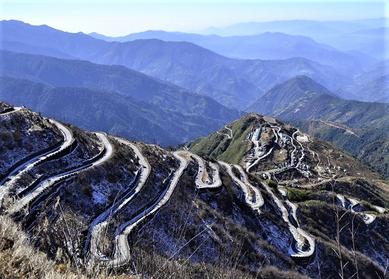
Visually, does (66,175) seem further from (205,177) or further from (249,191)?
(249,191)

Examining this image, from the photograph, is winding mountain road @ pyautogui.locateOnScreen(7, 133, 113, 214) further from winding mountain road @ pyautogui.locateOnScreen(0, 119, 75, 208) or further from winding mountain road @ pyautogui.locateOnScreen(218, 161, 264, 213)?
winding mountain road @ pyautogui.locateOnScreen(218, 161, 264, 213)

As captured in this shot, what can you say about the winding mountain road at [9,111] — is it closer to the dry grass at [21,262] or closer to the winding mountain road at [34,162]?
the winding mountain road at [34,162]

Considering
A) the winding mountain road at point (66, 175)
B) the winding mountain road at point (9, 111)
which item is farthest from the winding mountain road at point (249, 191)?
the winding mountain road at point (9, 111)

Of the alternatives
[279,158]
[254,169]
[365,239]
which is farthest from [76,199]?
[279,158]

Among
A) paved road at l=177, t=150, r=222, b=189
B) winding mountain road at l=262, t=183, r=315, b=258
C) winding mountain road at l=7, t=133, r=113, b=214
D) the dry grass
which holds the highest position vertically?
the dry grass

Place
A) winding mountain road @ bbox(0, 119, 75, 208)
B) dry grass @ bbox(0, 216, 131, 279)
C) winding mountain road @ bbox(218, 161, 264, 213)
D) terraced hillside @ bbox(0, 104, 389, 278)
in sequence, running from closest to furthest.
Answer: dry grass @ bbox(0, 216, 131, 279)
winding mountain road @ bbox(0, 119, 75, 208)
terraced hillside @ bbox(0, 104, 389, 278)
winding mountain road @ bbox(218, 161, 264, 213)

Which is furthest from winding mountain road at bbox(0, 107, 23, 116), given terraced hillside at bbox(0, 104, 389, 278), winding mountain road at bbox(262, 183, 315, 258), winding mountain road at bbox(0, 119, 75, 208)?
winding mountain road at bbox(262, 183, 315, 258)

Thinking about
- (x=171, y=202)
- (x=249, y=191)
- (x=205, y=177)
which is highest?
(x=171, y=202)

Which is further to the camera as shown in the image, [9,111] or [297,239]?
[297,239]

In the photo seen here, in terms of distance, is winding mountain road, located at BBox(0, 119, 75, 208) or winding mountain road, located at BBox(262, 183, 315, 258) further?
winding mountain road, located at BBox(262, 183, 315, 258)

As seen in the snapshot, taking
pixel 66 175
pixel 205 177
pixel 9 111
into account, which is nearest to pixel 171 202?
pixel 66 175

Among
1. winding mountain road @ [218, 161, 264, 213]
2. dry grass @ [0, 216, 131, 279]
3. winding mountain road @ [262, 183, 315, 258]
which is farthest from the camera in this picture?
winding mountain road @ [218, 161, 264, 213]
